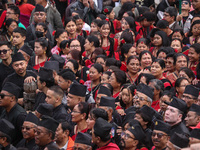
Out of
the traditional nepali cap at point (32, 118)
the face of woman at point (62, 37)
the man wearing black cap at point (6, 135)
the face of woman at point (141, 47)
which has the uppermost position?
the face of woman at point (62, 37)

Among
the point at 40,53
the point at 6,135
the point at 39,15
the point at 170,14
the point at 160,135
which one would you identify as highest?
the point at 39,15

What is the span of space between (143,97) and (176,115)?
862 mm

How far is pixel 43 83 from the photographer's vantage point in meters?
9.02

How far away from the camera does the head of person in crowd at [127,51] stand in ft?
35.6

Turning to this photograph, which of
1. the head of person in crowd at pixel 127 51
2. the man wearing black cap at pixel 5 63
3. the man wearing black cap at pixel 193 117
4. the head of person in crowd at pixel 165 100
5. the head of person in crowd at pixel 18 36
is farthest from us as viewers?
the head of person in crowd at pixel 18 36

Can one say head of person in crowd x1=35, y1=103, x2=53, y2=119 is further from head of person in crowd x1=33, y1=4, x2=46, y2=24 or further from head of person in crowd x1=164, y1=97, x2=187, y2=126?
head of person in crowd x1=33, y1=4, x2=46, y2=24

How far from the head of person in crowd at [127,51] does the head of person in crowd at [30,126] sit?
3705 mm

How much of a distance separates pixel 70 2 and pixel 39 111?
266 inches

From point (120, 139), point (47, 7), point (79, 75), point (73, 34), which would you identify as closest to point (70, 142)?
point (120, 139)

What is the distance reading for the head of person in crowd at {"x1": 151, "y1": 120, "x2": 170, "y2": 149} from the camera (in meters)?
6.95

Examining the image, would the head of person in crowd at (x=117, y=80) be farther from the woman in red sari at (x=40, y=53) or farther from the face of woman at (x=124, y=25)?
the face of woman at (x=124, y=25)

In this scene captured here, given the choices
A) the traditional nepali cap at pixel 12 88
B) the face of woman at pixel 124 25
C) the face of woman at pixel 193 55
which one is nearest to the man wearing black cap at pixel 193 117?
the face of woman at pixel 193 55

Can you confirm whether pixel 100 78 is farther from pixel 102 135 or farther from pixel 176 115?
pixel 102 135

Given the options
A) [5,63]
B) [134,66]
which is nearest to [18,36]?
[5,63]
